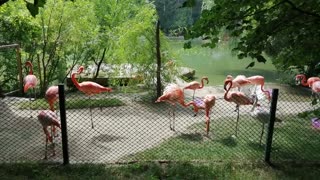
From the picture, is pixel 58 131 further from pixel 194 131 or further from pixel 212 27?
pixel 212 27

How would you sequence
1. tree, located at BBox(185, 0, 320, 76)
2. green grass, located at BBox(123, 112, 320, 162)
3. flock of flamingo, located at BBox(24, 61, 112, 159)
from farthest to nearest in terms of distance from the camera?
green grass, located at BBox(123, 112, 320, 162) < flock of flamingo, located at BBox(24, 61, 112, 159) < tree, located at BBox(185, 0, 320, 76)

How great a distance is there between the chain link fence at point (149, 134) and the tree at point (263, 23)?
231cm

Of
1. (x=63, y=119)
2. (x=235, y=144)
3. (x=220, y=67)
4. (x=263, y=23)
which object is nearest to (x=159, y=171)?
(x=63, y=119)

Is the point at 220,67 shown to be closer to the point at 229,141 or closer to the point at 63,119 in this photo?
the point at 229,141

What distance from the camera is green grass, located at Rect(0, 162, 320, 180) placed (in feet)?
14.7

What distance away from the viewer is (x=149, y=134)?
6.45 meters

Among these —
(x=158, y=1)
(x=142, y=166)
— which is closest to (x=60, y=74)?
(x=142, y=166)

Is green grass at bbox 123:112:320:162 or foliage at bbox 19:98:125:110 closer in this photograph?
green grass at bbox 123:112:320:162

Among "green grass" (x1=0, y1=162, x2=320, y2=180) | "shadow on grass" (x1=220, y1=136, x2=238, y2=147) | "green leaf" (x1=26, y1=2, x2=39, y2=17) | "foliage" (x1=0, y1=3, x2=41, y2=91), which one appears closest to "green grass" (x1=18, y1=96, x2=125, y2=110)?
"foliage" (x1=0, y1=3, x2=41, y2=91)

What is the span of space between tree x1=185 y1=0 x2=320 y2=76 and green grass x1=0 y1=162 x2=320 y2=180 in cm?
188

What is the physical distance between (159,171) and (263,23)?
229 centimetres

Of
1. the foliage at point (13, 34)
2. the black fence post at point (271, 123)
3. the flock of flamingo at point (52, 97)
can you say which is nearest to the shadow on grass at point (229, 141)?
the black fence post at point (271, 123)

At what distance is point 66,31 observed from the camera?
982 cm

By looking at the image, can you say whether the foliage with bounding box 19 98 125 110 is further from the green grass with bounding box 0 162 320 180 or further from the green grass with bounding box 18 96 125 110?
the green grass with bounding box 0 162 320 180
